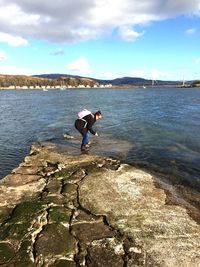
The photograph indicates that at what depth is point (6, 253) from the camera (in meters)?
8.28

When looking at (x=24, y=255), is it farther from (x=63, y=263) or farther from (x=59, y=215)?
(x=59, y=215)

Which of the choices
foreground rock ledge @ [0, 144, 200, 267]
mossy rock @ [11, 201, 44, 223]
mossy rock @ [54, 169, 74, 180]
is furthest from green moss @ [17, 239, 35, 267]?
mossy rock @ [54, 169, 74, 180]

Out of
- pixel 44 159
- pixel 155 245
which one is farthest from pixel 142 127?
pixel 155 245

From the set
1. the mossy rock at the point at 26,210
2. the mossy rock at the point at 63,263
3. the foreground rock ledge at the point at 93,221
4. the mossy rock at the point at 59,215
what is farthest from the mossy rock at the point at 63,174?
the mossy rock at the point at 63,263

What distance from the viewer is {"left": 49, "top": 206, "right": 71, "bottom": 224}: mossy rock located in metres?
9.88

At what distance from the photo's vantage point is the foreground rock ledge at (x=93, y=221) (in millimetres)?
8180

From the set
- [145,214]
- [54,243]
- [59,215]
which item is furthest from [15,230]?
[145,214]

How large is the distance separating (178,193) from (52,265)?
6.91 metres

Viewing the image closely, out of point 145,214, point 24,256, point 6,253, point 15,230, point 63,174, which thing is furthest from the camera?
point 63,174

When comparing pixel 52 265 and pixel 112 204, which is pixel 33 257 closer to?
pixel 52 265

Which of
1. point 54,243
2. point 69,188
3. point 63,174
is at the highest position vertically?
point 54,243

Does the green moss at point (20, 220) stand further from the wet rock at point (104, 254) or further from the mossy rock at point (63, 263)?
the wet rock at point (104, 254)

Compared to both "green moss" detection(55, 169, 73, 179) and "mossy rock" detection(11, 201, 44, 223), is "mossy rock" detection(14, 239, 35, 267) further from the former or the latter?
"green moss" detection(55, 169, 73, 179)

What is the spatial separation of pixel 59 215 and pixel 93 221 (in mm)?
1115
